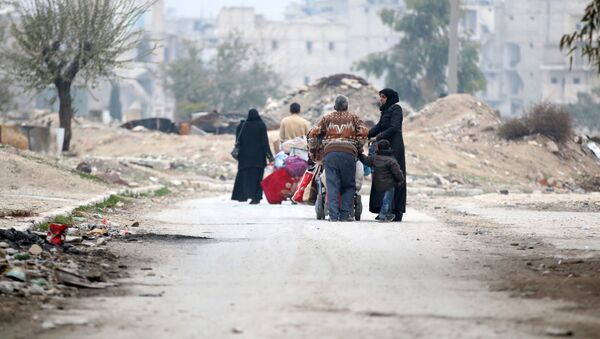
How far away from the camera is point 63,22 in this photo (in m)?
34.8

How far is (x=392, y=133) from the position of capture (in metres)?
17.7

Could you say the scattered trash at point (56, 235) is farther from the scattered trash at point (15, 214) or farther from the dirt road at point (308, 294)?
the scattered trash at point (15, 214)

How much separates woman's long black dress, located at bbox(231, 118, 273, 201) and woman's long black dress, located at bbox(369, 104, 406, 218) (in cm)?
607

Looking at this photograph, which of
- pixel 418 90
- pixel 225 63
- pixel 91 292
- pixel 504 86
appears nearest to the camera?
pixel 91 292

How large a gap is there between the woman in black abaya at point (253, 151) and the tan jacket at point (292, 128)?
1.01 m

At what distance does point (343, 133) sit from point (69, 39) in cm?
1916

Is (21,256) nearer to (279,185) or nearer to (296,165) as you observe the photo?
(296,165)

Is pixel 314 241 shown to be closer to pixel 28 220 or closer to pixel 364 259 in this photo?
pixel 364 259

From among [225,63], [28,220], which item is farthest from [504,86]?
[28,220]

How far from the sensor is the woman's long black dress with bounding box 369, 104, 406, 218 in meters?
17.6

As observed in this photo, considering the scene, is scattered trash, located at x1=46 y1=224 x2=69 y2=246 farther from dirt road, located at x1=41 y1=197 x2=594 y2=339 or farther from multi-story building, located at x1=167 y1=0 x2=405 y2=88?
multi-story building, located at x1=167 y1=0 x2=405 y2=88

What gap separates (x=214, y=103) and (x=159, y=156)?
42417mm

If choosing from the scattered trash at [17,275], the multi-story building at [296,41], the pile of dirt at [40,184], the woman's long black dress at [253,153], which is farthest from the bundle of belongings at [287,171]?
the multi-story building at [296,41]

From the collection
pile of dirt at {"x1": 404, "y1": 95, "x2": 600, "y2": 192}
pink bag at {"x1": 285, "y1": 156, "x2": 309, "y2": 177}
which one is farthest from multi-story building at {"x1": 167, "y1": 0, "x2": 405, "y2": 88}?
pink bag at {"x1": 285, "y1": 156, "x2": 309, "y2": 177}
